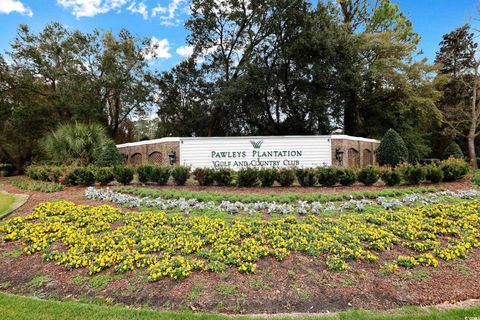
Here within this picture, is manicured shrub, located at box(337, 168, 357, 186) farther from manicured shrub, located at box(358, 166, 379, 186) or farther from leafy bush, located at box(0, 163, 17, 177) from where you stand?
leafy bush, located at box(0, 163, 17, 177)

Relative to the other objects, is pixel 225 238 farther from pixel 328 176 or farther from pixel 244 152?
pixel 244 152

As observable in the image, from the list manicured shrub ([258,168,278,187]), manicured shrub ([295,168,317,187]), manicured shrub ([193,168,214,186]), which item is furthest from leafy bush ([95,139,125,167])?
manicured shrub ([295,168,317,187])

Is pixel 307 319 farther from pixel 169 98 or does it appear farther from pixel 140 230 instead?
pixel 169 98

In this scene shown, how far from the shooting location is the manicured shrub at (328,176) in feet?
27.8

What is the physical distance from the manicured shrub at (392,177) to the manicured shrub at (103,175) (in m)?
9.34

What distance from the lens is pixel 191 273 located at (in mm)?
3205

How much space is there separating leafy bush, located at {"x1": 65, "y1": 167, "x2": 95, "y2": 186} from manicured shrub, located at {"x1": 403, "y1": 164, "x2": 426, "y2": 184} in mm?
10730

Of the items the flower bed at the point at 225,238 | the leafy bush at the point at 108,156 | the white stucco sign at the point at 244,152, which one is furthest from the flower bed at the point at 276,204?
the white stucco sign at the point at 244,152

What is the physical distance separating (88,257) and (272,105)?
19.6 meters

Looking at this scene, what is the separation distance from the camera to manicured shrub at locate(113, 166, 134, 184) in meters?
8.81

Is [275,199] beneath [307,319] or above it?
above

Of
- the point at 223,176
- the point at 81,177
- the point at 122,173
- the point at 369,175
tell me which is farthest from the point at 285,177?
the point at 81,177

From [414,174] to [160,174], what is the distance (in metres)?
8.64

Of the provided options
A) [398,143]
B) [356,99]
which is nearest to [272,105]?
[356,99]
